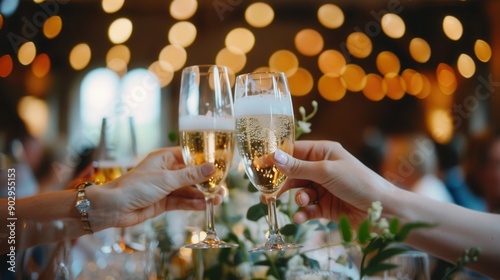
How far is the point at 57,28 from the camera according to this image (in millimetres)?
5656

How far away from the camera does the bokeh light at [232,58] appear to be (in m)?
5.79

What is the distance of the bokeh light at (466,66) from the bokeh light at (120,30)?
350cm

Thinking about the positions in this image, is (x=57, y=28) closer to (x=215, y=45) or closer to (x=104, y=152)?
(x=215, y=45)

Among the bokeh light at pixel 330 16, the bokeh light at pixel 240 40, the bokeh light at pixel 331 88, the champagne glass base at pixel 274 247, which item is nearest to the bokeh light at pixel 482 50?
the bokeh light at pixel 330 16

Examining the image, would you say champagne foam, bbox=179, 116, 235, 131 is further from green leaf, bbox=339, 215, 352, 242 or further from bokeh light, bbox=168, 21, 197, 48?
bokeh light, bbox=168, 21, 197, 48

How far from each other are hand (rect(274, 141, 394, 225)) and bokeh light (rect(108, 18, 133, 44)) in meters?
4.84

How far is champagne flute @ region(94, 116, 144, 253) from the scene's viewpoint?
1686 millimetres

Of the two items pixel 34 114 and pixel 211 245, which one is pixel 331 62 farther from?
pixel 211 245

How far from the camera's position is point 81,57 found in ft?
19.9

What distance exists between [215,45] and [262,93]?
5006mm

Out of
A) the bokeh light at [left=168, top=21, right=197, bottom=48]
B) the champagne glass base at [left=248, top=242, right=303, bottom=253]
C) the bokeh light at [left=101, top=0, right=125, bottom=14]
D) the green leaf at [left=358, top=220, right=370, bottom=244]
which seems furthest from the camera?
the bokeh light at [left=168, top=21, right=197, bottom=48]

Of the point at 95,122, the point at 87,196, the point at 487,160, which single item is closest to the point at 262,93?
the point at 87,196

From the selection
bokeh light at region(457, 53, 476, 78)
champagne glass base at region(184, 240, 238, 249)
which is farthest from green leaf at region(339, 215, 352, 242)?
bokeh light at region(457, 53, 476, 78)

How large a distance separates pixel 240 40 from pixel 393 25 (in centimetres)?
167
